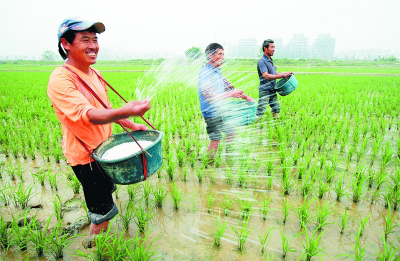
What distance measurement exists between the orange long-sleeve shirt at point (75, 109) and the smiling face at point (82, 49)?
6cm

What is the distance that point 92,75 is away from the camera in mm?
1573

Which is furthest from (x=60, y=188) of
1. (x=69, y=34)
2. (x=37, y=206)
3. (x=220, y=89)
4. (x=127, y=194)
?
(x=220, y=89)

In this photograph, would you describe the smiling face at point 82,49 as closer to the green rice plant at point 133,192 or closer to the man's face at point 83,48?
the man's face at point 83,48

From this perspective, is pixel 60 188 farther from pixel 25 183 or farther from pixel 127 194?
pixel 127 194

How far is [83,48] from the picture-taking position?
4.56 ft

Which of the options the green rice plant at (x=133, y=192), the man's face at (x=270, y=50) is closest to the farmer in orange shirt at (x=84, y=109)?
the green rice plant at (x=133, y=192)

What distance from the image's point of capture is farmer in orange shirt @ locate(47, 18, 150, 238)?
1167 mm

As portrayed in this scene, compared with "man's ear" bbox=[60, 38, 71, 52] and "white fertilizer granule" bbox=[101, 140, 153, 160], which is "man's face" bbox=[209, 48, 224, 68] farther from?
"man's ear" bbox=[60, 38, 71, 52]

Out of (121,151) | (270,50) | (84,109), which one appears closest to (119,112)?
(84,109)

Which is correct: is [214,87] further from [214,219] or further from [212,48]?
[214,219]

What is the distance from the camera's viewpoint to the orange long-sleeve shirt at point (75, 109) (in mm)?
1227

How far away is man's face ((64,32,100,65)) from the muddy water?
1.30 m

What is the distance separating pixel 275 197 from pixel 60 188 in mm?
2296

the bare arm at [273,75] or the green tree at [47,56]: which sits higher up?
the green tree at [47,56]
